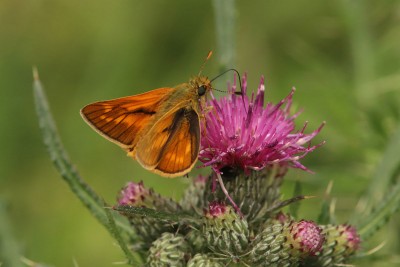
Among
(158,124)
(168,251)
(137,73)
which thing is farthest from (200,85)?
(137,73)

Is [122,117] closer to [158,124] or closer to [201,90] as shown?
[158,124]

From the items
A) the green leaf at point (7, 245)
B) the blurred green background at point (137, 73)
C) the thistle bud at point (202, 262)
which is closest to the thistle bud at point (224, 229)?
the thistle bud at point (202, 262)

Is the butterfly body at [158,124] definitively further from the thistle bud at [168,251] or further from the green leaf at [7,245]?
the green leaf at [7,245]

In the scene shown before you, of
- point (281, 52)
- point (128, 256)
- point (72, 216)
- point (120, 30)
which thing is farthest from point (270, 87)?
point (128, 256)

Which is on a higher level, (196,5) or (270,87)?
(196,5)

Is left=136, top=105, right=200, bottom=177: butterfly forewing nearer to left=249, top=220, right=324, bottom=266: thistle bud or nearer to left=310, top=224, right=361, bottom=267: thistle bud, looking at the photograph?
left=249, top=220, right=324, bottom=266: thistle bud

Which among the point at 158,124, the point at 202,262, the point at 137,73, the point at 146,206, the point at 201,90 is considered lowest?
the point at 202,262

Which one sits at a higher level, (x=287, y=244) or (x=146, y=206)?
(x=146, y=206)

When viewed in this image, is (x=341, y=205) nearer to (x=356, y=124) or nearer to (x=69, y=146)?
(x=356, y=124)
